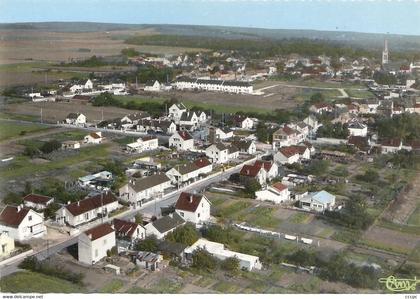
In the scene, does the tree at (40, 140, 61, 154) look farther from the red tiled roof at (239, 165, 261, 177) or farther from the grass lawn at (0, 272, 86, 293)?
the grass lawn at (0, 272, 86, 293)

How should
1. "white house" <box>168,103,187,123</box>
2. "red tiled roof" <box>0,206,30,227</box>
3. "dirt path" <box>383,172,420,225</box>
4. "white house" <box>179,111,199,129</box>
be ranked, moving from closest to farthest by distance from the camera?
"red tiled roof" <box>0,206,30,227</box> → "dirt path" <box>383,172,420,225</box> → "white house" <box>179,111,199,129</box> → "white house" <box>168,103,187,123</box>

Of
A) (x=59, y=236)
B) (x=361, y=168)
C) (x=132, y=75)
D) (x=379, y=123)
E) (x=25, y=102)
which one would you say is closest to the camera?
(x=59, y=236)

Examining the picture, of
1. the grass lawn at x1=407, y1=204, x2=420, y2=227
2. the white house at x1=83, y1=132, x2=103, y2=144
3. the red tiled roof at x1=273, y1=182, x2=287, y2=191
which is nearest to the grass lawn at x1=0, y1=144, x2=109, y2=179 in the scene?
the white house at x1=83, y1=132, x2=103, y2=144

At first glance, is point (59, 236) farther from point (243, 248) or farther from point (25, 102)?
point (25, 102)

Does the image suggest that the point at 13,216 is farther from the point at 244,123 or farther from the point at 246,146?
the point at 244,123

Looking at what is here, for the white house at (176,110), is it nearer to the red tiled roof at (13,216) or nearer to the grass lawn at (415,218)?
the grass lawn at (415,218)

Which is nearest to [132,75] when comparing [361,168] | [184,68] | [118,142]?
[184,68]
